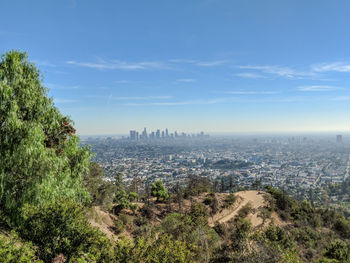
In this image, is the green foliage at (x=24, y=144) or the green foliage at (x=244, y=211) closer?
the green foliage at (x=24, y=144)

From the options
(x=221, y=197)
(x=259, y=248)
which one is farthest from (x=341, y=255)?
(x=221, y=197)

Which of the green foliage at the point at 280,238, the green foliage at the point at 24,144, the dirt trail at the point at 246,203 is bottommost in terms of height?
the dirt trail at the point at 246,203

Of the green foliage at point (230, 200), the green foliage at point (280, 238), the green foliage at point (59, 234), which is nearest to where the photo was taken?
the green foliage at point (59, 234)

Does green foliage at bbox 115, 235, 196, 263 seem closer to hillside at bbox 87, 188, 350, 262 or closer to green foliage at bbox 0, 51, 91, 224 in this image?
green foliage at bbox 0, 51, 91, 224

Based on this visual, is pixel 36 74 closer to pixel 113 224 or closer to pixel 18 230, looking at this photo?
pixel 18 230

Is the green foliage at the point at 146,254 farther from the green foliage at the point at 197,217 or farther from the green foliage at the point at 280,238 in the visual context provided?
the green foliage at the point at 280,238

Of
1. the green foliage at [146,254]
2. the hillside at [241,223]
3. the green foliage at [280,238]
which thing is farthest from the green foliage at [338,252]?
the green foliage at [146,254]

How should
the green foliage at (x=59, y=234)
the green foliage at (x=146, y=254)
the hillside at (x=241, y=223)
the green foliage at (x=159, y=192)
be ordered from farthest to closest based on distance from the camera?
the green foliage at (x=159, y=192) → the hillside at (x=241, y=223) → the green foliage at (x=59, y=234) → the green foliage at (x=146, y=254)

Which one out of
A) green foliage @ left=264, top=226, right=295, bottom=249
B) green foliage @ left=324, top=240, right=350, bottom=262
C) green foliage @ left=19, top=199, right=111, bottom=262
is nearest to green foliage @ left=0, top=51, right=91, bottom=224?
green foliage @ left=19, top=199, right=111, bottom=262
